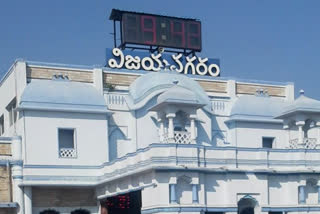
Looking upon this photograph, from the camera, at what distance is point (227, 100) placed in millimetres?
32906

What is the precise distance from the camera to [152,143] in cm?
2352

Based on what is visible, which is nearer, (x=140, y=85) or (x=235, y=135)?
(x=140, y=85)

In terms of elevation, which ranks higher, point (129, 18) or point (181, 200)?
point (129, 18)

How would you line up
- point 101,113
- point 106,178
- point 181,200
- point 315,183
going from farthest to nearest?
1. point 101,113
2. point 106,178
3. point 315,183
4. point 181,200

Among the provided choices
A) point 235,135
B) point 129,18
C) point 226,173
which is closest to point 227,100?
point 235,135

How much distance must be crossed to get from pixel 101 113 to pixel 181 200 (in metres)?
8.00

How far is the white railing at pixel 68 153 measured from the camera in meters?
28.5

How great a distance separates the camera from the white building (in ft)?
77.4

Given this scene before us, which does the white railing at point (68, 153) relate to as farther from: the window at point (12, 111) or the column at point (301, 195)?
the column at point (301, 195)

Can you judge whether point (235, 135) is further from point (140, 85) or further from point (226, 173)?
point (226, 173)

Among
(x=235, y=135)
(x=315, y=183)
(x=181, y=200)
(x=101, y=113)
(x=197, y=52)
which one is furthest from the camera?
(x=197, y=52)

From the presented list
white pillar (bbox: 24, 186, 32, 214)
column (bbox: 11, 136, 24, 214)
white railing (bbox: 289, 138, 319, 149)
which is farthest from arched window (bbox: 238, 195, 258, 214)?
column (bbox: 11, 136, 24, 214)

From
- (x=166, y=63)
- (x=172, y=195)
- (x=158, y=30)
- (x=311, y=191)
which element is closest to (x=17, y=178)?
(x=172, y=195)

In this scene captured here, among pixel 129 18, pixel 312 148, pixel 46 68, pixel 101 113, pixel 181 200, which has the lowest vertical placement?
pixel 181 200
